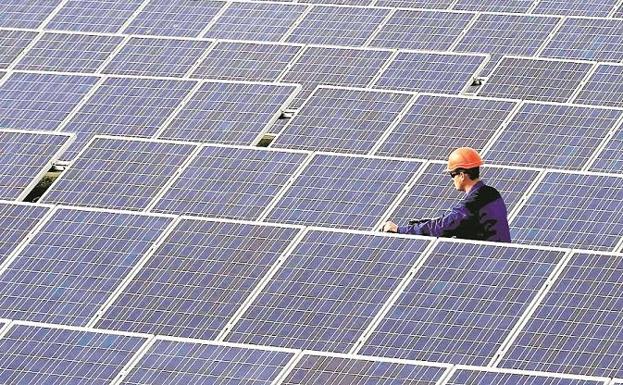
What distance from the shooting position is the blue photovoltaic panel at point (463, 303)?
23.9 m

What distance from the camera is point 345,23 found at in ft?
143

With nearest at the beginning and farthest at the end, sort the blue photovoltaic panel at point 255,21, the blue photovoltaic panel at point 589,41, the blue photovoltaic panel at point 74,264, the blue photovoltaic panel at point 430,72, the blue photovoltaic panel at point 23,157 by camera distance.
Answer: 1. the blue photovoltaic panel at point 74,264
2. the blue photovoltaic panel at point 23,157
3. the blue photovoltaic panel at point 430,72
4. the blue photovoltaic panel at point 589,41
5. the blue photovoltaic panel at point 255,21

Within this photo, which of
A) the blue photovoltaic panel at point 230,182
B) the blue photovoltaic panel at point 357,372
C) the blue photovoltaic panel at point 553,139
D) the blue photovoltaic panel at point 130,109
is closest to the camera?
the blue photovoltaic panel at point 357,372

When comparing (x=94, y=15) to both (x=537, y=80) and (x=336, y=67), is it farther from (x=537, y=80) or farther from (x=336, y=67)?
(x=537, y=80)

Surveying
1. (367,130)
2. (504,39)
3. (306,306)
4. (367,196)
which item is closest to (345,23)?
(504,39)

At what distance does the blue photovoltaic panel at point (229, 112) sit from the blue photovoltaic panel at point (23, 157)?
264 centimetres

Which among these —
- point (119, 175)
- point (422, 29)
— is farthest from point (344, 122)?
point (422, 29)

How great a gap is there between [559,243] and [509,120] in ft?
15.1

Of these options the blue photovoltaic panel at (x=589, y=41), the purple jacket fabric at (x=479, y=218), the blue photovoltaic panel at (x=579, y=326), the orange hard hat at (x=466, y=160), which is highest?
the blue photovoltaic panel at (x=589, y=41)

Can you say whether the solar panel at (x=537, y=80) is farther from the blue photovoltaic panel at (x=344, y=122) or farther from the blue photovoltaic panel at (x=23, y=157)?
the blue photovoltaic panel at (x=23, y=157)

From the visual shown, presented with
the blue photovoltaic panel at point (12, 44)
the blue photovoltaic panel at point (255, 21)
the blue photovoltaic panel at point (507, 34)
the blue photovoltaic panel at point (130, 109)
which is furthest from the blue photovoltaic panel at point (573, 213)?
the blue photovoltaic panel at point (12, 44)

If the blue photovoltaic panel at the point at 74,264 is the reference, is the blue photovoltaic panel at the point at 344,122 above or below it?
above

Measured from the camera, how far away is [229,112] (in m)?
34.6

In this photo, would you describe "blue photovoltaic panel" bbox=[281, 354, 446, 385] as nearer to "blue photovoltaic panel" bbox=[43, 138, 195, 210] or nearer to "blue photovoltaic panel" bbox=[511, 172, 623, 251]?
"blue photovoltaic panel" bbox=[511, 172, 623, 251]
